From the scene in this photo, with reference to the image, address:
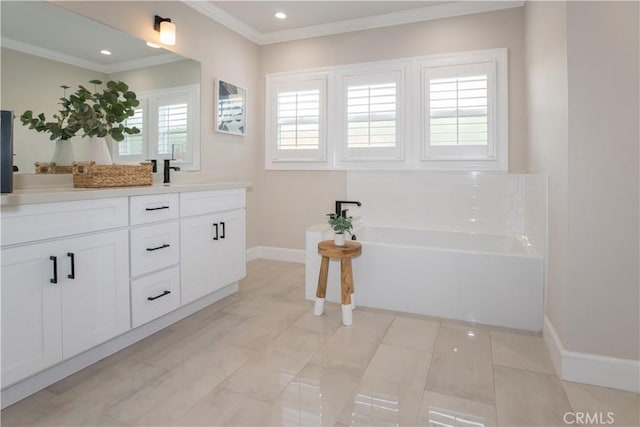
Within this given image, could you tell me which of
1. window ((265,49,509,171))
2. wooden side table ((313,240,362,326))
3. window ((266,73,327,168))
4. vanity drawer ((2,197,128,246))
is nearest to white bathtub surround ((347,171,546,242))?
window ((265,49,509,171))

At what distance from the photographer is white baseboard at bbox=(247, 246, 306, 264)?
161 inches

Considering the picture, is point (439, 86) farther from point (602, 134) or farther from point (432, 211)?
point (602, 134)

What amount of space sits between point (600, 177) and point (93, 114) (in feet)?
9.15

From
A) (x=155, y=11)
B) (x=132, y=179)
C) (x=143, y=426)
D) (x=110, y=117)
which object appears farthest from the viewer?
(x=155, y=11)

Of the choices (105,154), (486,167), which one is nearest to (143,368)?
(105,154)

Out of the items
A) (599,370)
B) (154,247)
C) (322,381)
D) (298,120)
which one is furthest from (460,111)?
(154,247)

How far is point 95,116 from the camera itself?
234cm

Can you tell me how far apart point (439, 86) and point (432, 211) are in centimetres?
114

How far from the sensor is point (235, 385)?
5.62ft

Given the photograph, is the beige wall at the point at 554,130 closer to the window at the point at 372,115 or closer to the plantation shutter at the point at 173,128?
the window at the point at 372,115

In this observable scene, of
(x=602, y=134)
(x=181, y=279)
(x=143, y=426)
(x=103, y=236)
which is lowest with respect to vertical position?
(x=143, y=426)

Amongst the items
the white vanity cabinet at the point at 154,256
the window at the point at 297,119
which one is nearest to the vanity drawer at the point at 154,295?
the white vanity cabinet at the point at 154,256

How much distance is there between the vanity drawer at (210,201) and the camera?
2.39 metres

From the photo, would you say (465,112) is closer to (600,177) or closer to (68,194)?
(600,177)
